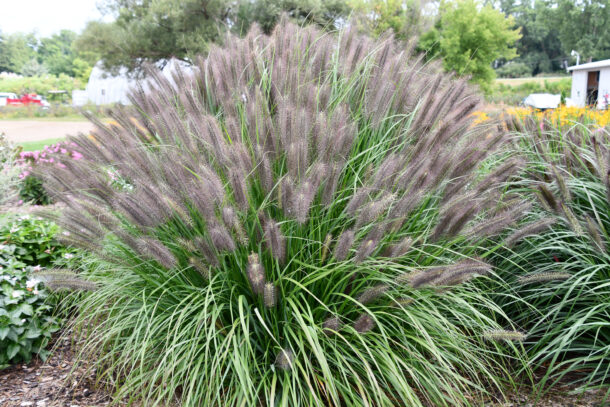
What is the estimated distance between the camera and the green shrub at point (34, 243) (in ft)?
11.2

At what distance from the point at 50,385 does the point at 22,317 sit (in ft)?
1.71

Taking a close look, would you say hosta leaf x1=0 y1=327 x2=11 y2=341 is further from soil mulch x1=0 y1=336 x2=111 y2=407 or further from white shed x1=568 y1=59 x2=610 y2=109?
white shed x1=568 y1=59 x2=610 y2=109

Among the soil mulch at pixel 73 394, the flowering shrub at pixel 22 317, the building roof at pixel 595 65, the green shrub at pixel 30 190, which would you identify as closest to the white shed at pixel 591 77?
the building roof at pixel 595 65

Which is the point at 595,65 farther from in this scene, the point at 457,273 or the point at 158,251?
the point at 158,251

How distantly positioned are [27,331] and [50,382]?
380 millimetres

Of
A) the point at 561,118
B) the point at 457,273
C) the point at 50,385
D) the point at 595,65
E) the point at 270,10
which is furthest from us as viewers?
the point at 595,65

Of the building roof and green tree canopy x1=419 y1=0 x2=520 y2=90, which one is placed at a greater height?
green tree canopy x1=419 y1=0 x2=520 y2=90

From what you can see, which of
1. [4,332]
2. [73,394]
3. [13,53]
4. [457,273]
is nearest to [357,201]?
[457,273]

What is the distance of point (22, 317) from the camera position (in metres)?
2.83

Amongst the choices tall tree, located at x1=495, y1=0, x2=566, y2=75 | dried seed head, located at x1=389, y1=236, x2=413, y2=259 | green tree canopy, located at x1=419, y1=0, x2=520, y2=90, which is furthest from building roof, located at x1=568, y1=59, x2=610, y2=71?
tall tree, located at x1=495, y1=0, x2=566, y2=75

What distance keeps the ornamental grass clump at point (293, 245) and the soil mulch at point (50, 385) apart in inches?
4.7

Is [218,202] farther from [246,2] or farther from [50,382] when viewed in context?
[246,2]

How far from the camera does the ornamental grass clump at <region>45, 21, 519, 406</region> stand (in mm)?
1939

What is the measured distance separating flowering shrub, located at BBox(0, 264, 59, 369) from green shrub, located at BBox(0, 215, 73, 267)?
33cm
